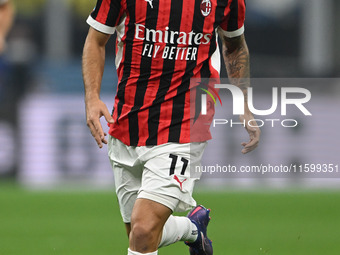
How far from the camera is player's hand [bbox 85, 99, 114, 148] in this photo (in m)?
5.04

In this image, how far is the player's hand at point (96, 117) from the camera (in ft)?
16.5

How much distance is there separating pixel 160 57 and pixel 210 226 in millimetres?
4567

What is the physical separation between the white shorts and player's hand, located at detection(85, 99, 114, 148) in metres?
0.36

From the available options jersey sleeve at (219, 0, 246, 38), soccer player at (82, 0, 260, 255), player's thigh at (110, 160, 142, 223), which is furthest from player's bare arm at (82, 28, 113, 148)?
jersey sleeve at (219, 0, 246, 38)

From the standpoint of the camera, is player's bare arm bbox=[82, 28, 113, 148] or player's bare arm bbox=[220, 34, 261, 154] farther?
player's bare arm bbox=[220, 34, 261, 154]

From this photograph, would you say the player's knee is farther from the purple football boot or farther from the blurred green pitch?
the blurred green pitch

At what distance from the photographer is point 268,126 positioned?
1301 cm

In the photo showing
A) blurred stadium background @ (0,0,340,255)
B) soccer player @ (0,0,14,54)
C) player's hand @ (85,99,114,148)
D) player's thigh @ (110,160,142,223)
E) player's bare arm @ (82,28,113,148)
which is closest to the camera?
player's hand @ (85,99,114,148)

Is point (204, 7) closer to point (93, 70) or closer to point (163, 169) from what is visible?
point (93, 70)

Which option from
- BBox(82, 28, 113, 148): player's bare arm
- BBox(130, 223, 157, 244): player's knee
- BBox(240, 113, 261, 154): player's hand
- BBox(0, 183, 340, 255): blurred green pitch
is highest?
BBox(82, 28, 113, 148): player's bare arm

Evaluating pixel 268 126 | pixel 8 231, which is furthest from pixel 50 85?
pixel 8 231

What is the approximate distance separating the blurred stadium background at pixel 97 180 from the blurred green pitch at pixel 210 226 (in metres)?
0.01

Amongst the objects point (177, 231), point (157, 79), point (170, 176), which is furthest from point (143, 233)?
point (157, 79)

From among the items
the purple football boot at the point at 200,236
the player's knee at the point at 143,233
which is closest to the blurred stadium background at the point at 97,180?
the purple football boot at the point at 200,236
